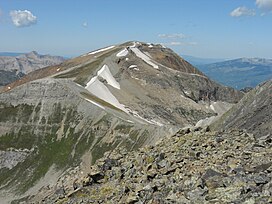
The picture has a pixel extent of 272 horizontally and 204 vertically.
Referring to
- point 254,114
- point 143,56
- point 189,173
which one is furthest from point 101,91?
point 189,173

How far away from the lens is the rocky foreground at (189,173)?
22781 millimetres

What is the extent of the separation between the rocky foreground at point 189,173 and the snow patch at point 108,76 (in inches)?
3711

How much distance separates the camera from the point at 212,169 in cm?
2659

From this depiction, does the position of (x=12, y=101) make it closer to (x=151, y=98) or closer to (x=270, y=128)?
(x=151, y=98)

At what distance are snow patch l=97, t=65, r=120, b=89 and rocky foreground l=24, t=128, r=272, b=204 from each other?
9425cm

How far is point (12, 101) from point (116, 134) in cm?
3785

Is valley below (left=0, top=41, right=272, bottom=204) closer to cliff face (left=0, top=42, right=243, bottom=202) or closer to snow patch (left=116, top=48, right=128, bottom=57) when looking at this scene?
snow patch (left=116, top=48, right=128, bottom=57)

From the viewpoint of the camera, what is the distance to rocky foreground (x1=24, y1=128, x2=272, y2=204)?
2278 centimetres

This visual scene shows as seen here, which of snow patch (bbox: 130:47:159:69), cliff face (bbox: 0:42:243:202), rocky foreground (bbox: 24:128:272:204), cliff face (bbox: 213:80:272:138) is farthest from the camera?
snow patch (bbox: 130:47:159:69)

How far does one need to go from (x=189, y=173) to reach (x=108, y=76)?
114m

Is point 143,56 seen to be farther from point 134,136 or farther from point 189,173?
point 189,173

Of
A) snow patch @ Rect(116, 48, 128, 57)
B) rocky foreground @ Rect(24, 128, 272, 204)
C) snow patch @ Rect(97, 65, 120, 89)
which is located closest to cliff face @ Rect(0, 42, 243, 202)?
snow patch @ Rect(97, 65, 120, 89)

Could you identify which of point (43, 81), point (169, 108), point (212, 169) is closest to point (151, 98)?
point (169, 108)

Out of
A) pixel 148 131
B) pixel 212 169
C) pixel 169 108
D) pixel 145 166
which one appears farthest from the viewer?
pixel 169 108
